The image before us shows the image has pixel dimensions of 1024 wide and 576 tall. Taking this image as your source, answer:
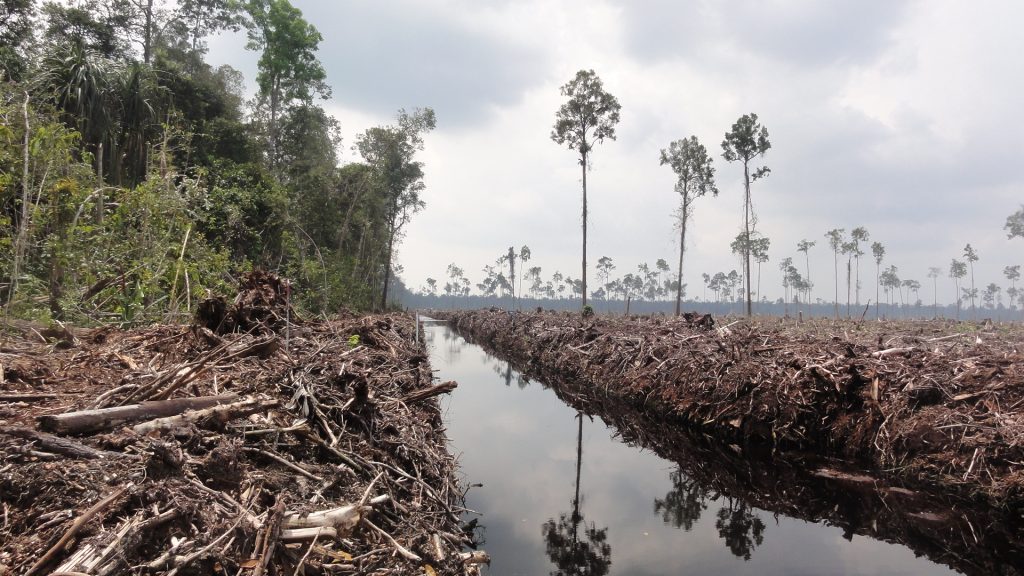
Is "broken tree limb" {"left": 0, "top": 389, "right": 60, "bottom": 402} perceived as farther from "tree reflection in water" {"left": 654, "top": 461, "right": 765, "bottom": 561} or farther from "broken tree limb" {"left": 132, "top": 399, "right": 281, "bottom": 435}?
"tree reflection in water" {"left": 654, "top": 461, "right": 765, "bottom": 561}

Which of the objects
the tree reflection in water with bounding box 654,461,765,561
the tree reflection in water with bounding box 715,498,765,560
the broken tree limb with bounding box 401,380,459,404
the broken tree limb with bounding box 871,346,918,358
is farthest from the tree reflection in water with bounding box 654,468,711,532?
the broken tree limb with bounding box 871,346,918,358

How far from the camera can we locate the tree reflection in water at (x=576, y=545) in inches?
181

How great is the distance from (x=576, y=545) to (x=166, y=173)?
903 centimetres

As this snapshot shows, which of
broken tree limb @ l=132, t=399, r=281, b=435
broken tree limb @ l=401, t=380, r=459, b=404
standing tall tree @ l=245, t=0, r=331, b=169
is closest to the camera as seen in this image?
broken tree limb @ l=132, t=399, r=281, b=435

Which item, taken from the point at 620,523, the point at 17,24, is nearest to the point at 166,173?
the point at 620,523

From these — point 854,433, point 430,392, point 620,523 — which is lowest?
point 620,523

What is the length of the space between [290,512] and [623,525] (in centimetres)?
436

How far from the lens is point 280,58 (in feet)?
99.0

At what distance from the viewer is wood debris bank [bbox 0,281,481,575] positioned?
1.98 m

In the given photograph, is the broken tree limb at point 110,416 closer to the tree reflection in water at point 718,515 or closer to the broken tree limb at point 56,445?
the broken tree limb at point 56,445

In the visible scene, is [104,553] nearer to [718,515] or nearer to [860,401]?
[718,515]

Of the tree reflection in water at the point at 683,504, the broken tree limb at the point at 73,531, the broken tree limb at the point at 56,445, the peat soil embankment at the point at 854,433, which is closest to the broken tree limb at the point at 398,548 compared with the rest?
the broken tree limb at the point at 73,531

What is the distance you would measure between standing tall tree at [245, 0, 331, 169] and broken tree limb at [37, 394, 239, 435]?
30.3 metres

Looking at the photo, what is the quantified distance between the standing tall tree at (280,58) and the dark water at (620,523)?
28009 millimetres
